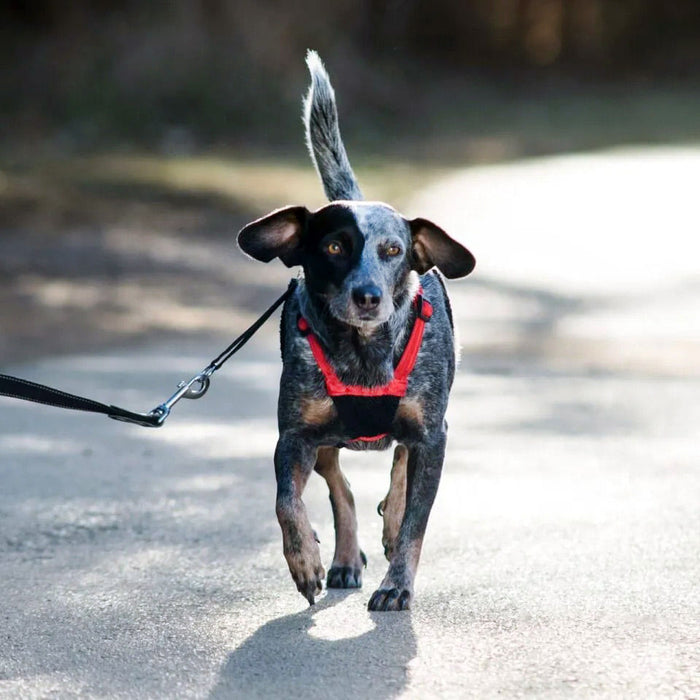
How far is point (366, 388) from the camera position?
205 inches

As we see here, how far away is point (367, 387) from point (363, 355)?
0.14m

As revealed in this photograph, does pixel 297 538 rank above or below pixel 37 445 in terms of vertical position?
below

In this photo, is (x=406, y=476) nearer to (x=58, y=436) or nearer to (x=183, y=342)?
(x=58, y=436)

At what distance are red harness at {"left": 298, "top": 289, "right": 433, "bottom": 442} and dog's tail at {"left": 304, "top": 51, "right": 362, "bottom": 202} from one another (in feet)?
3.57

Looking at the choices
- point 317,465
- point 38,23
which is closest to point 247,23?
point 38,23

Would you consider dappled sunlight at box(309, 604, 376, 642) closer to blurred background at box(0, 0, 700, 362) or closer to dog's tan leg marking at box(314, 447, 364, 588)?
dog's tan leg marking at box(314, 447, 364, 588)

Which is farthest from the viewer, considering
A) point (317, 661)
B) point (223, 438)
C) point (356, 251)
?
point (223, 438)

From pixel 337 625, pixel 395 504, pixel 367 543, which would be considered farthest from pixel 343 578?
pixel 367 543

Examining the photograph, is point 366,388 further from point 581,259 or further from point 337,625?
point 581,259

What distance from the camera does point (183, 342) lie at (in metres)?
12.2

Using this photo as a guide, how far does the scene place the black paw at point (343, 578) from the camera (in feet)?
18.1

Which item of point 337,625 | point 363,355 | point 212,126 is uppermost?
point 212,126

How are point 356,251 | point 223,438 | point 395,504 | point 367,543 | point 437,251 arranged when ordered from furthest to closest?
point 223,438 → point 367,543 → point 395,504 → point 437,251 → point 356,251

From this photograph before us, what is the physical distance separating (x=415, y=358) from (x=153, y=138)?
77.0ft
